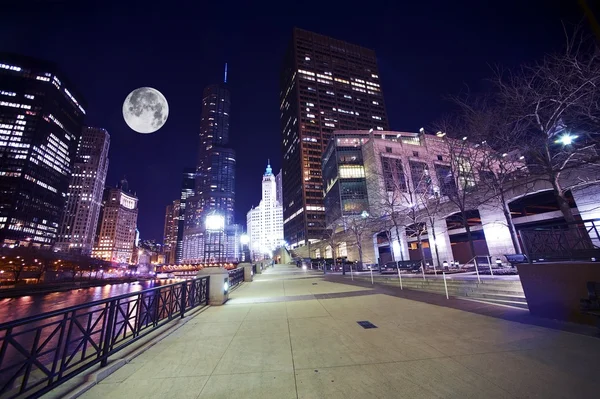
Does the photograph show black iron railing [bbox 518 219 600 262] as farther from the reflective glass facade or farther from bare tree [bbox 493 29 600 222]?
the reflective glass facade

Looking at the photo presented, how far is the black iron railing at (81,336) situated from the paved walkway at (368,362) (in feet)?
2.33

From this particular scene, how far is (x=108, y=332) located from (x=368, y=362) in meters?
5.26

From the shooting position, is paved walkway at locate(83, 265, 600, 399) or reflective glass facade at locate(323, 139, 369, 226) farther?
reflective glass facade at locate(323, 139, 369, 226)

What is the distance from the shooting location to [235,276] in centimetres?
1970

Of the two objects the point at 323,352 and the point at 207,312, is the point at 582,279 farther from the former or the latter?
the point at 207,312

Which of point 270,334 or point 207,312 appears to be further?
point 207,312

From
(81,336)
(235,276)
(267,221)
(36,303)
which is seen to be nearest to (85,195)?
(267,221)

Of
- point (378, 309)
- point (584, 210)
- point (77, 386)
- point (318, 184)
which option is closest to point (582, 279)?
point (378, 309)

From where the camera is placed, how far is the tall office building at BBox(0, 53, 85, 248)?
100131mm

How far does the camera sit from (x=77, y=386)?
12.5 feet

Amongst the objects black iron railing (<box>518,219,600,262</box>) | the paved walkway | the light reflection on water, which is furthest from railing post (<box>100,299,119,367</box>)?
the light reflection on water

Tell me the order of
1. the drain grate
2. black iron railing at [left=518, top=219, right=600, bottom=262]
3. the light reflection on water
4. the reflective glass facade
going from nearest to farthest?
the drain grate → black iron railing at [left=518, top=219, right=600, bottom=262] → the light reflection on water → the reflective glass facade

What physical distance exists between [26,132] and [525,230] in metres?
171

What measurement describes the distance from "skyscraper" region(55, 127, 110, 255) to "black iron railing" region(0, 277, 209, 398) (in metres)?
177
